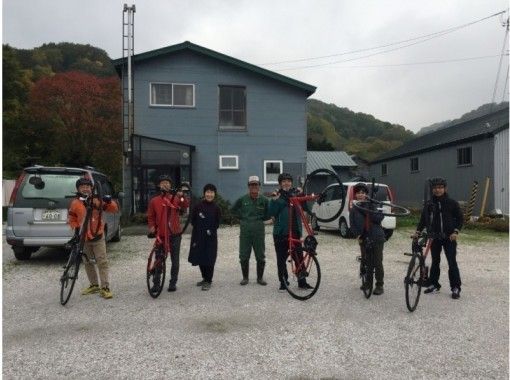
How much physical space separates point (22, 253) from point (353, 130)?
6609cm

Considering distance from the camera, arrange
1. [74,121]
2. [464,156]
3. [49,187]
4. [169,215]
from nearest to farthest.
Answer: [169,215]
[49,187]
[464,156]
[74,121]

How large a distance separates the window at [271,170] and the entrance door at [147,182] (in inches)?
149

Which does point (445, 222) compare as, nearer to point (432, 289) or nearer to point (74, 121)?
point (432, 289)

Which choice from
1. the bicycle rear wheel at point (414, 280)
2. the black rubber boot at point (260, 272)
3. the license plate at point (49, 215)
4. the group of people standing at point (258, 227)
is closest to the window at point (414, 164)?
the group of people standing at point (258, 227)

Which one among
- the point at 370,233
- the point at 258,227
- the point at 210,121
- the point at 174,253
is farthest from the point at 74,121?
the point at 370,233

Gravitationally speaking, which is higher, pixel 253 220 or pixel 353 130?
pixel 353 130

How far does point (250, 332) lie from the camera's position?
4.52m

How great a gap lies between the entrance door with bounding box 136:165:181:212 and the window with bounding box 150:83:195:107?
2731mm

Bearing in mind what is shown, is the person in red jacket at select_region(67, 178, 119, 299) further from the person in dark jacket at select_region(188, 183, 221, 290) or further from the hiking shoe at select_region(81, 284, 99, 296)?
the person in dark jacket at select_region(188, 183, 221, 290)

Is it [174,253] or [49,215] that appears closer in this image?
[174,253]

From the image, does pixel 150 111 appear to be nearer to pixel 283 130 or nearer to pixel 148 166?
pixel 148 166

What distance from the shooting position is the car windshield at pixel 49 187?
26.1 feet

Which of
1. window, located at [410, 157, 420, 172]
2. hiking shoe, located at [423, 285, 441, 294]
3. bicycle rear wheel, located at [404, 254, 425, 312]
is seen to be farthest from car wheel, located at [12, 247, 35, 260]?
window, located at [410, 157, 420, 172]

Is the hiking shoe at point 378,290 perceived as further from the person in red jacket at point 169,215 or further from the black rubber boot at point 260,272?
the person in red jacket at point 169,215
